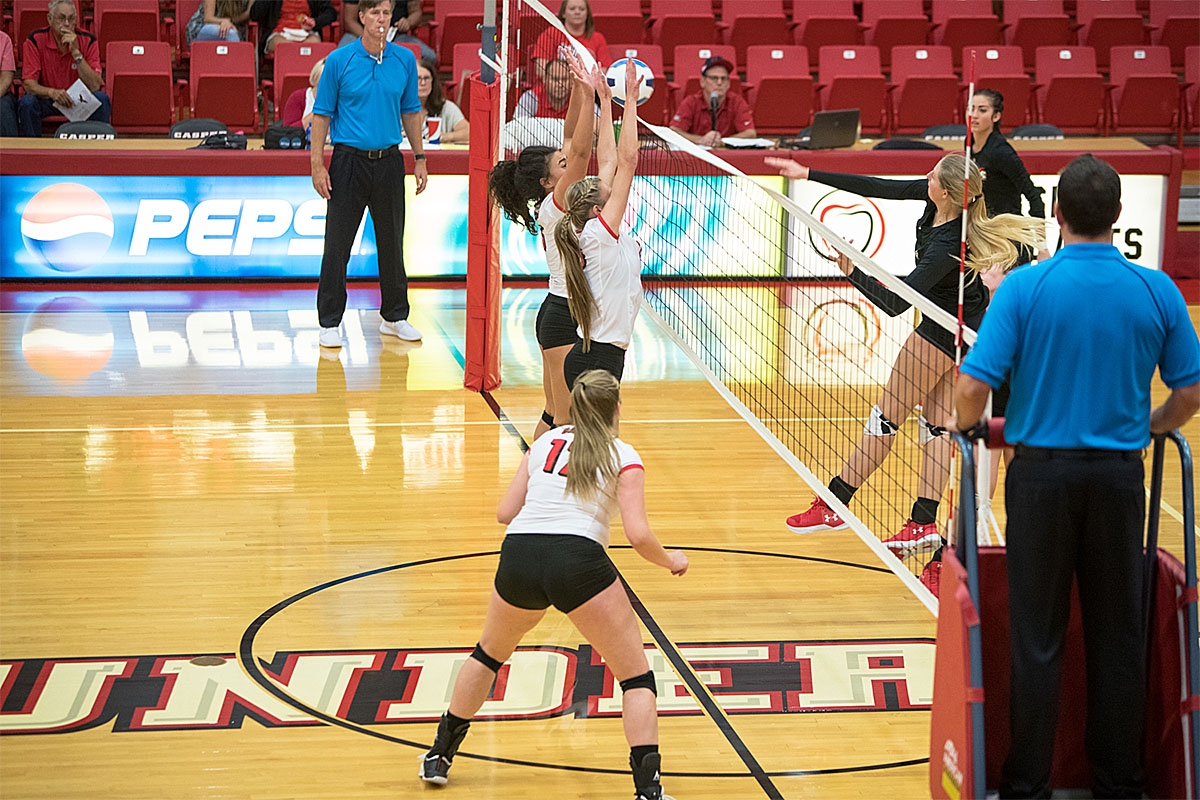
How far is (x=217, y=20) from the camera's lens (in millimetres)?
15758

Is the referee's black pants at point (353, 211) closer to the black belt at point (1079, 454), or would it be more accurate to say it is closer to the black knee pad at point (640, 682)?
the black knee pad at point (640, 682)

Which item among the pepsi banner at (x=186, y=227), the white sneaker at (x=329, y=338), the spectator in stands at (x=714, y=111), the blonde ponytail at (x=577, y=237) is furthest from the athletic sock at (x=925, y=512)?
the spectator in stands at (x=714, y=111)

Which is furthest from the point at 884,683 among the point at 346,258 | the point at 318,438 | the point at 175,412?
the point at 346,258

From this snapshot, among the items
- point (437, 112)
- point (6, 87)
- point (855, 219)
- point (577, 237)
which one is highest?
point (6, 87)

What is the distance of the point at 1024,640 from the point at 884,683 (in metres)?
1.79

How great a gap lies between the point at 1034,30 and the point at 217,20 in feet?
32.3

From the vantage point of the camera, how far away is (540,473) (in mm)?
4590

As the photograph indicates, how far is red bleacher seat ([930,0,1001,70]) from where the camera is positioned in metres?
17.6

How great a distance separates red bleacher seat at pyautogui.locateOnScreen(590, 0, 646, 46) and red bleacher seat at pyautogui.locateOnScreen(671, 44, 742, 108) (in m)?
0.65

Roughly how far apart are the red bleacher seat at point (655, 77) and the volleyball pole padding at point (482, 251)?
5.77 meters

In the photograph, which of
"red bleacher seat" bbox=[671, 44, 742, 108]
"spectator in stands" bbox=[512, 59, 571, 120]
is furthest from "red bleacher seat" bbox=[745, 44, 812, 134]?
"spectator in stands" bbox=[512, 59, 571, 120]

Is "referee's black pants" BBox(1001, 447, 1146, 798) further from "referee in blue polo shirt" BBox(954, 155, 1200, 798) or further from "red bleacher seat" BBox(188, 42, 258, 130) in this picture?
"red bleacher seat" BBox(188, 42, 258, 130)

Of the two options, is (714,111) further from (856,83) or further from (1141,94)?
(1141,94)

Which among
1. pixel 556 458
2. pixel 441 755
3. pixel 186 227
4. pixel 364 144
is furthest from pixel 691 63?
Result: pixel 441 755
